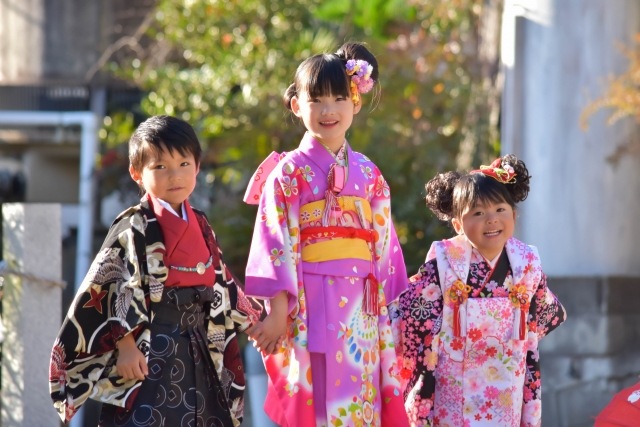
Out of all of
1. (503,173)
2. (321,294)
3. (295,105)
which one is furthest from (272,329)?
(503,173)

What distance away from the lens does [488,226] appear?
4449 millimetres

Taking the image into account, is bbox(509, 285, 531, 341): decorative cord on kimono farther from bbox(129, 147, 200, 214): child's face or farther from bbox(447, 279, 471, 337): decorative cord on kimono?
bbox(129, 147, 200, 214): child's face

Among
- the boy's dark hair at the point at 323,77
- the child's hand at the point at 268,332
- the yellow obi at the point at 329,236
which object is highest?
the boy's dark hair at the point at 323,77

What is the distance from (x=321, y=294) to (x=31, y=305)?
1964 mm

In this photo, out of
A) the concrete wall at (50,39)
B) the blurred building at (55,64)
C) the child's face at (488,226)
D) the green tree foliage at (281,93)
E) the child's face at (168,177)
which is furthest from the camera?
the concrete wall at (50,39)

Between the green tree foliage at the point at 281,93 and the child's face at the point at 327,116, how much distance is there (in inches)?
119

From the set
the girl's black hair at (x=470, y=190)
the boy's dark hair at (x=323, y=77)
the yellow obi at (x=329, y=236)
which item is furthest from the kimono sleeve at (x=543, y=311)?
the boy's dark hair at (x=323, y=77)

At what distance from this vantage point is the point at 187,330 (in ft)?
13.4

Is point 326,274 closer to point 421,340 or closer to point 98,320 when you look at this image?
point 421,340

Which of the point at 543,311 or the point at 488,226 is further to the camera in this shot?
the point at 543,311

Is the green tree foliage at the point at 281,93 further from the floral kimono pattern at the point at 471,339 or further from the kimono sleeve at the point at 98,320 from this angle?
the kimono sleeve at the point at 98,320

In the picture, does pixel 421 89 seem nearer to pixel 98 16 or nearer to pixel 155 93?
pixel 155 93

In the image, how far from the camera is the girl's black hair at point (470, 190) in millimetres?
4469

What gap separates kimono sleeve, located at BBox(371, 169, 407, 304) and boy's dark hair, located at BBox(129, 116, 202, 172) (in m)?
0.73
